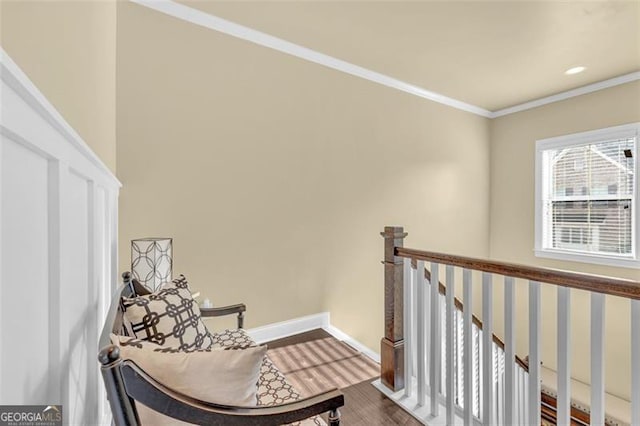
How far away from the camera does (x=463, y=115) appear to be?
14.4 ft

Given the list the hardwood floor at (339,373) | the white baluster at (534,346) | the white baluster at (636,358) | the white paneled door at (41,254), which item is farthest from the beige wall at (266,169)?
the white baluster at (636,358)

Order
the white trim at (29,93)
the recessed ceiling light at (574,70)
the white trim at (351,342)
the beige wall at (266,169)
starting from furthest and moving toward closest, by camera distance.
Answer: the recessed ceiling light at (574,70) → the white trim at (351,342) → the beige wall at (266,169) → the white trim at (29,93)

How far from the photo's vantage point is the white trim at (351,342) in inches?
105

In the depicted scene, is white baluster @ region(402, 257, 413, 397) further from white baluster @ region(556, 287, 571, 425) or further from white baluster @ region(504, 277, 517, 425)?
white baluster @ region(556, 287, 571, 425)

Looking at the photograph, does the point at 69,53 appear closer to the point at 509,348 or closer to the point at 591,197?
the point at 509,348

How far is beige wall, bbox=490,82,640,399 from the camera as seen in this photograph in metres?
3.40

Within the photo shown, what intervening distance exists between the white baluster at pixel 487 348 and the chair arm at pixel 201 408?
996 mm

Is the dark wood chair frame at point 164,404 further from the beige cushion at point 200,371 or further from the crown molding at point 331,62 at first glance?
the crown molding at point 331,62

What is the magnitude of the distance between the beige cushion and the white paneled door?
17 cm

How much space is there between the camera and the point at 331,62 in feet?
10.3

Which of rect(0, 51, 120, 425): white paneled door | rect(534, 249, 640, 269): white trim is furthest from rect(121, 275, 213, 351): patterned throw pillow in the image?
rect(534, 249, 640, 269): white trim

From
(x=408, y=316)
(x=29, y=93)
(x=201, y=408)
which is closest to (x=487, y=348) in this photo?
(x=408, y=316)

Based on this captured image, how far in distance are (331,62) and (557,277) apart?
2731mm

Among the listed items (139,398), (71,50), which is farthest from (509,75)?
(139,398)
